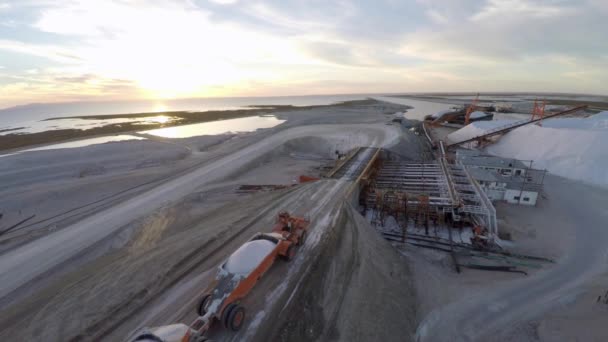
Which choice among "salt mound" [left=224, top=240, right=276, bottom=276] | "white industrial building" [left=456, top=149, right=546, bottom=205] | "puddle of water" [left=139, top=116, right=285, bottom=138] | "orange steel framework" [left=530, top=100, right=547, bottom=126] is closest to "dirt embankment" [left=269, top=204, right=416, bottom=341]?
"salt mound" [left=224, top=240, right=276, bottom=276]

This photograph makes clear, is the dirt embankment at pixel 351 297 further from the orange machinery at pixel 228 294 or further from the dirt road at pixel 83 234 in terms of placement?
the dirt road at pixel 83 234

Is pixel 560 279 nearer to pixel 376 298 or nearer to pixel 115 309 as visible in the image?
pixel 376 298

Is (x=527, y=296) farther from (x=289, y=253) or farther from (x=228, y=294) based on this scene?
(x=228, y=294)

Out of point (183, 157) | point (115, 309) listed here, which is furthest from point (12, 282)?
point (183, 157)

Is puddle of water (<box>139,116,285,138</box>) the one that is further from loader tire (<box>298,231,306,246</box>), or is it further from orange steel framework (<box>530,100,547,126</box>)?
orange steel framework (<box>530,100,547,126</box>)

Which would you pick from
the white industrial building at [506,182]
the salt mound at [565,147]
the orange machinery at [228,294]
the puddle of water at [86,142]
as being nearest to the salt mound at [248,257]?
the orange machinery at [228,294]
